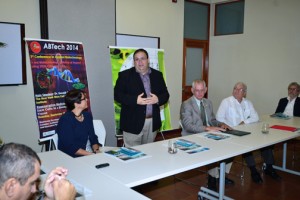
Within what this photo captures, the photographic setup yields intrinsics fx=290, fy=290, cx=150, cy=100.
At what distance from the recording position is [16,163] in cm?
111

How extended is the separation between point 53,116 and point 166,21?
338cm

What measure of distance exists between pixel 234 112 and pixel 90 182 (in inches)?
96.2

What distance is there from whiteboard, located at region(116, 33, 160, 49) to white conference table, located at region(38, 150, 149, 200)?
3.24m

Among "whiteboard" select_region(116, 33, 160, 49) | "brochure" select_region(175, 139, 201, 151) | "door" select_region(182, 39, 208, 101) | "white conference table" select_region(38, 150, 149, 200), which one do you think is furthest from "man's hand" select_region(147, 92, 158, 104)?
"door" select_region(182, 39, 208, 101)

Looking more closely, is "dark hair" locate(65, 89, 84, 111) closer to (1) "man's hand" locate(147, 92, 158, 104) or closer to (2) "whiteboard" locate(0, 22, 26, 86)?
(1) "man's hand" locate(147, 92, 158, 104)

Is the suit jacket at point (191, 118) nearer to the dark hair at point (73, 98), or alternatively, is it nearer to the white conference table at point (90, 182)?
the dark hair at point (73, 98)

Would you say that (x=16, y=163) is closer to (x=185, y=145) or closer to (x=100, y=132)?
(x=185, y=145)

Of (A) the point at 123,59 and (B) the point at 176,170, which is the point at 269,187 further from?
(A) the point at 123,59

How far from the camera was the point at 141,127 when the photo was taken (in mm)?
3068

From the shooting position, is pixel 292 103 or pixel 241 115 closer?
pixel 241 115

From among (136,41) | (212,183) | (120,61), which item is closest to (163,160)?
(212,183)

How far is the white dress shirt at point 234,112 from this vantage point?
12.0ft

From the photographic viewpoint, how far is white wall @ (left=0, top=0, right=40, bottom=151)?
379cm

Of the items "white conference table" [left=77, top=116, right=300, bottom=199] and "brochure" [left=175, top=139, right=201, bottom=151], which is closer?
"white conference table" [left=77, top=116, right=300, bottom=199]
